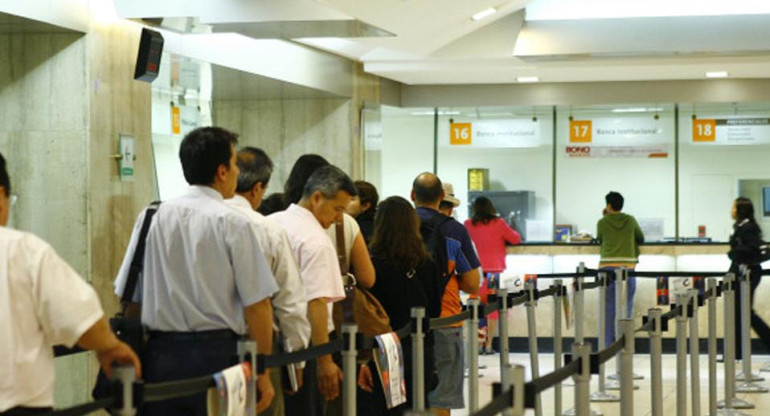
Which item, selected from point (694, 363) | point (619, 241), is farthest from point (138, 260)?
point (619, 241)

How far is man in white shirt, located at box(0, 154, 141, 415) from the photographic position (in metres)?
3.59

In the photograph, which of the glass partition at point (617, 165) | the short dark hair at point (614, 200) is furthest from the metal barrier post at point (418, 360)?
the glass partition at point (617, 165)

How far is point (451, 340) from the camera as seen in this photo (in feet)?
24.0

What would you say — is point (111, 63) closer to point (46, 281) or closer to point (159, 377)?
point (159, 377)

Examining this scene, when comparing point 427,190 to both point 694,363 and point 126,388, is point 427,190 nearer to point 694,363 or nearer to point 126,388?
point 694,363

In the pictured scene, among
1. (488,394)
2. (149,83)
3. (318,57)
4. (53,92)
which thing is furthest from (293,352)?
(318,57)

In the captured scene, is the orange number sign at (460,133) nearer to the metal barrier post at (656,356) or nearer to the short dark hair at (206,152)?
the metal barrier post at (656,356)

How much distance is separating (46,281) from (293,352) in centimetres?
135

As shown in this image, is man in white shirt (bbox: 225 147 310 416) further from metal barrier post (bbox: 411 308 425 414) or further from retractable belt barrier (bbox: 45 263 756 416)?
metal barrier post (bbox: 411 308 425 414)

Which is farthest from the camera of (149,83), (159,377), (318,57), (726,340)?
(318,57)

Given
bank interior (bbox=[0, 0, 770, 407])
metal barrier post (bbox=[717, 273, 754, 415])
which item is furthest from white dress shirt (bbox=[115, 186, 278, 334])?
metal barrier post (bbox=[717, 273, 754, 415])

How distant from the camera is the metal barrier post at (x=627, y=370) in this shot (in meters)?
5.65

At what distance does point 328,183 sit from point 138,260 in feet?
3.93

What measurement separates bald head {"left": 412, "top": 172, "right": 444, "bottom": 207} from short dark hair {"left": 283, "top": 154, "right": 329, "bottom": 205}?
1.29 meters
